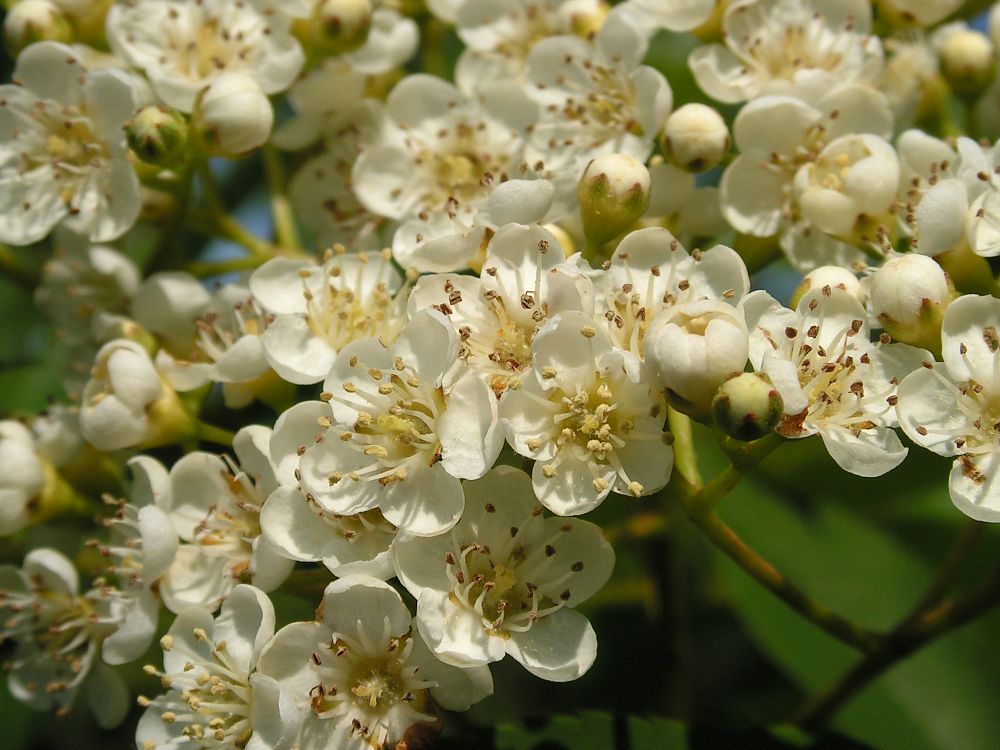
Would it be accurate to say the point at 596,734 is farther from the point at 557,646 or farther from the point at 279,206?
the point at 279,206

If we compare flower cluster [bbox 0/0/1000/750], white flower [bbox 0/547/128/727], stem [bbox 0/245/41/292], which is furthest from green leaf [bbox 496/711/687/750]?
stem [bbox 0/245/41/292]

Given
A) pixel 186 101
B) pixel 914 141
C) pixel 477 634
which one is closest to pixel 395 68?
pixel 186 101

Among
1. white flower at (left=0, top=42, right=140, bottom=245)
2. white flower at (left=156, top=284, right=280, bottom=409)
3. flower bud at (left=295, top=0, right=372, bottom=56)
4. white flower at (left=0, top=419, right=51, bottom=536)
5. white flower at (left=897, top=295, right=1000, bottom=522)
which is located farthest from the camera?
flower bud at (left=295, top=0, right=372, bottom=56)

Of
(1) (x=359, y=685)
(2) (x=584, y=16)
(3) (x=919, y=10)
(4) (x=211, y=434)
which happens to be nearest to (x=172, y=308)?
(4) (x=211, y=434)

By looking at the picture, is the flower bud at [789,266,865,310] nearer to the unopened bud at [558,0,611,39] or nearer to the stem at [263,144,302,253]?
the unopened bud at [558,0,611,39]

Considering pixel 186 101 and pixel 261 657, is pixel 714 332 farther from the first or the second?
pixel 186 101
